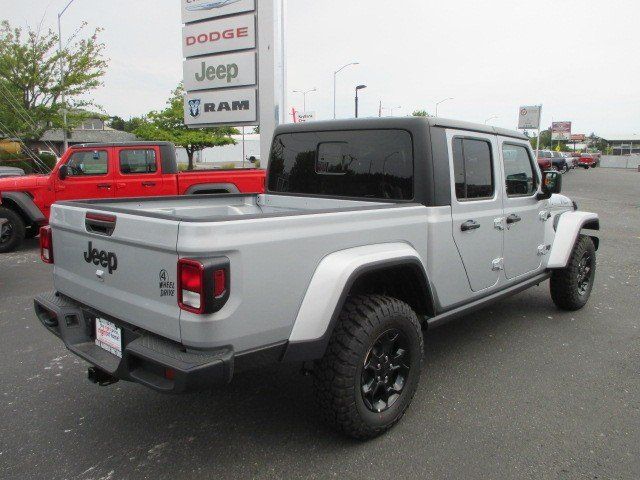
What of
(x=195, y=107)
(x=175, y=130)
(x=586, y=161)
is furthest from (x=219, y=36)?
(x=586, y=161)

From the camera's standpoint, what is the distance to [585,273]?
17.3 ft

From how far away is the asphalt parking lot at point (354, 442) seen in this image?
104 inches

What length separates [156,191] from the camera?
920 cm

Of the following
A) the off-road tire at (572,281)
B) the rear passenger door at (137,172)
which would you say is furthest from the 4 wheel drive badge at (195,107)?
the off-road tire at (572,281)

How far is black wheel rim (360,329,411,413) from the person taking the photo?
112 inches

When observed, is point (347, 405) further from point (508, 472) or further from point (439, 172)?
point (439, 172)

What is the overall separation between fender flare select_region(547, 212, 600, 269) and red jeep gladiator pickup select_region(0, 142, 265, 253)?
6.31 meters

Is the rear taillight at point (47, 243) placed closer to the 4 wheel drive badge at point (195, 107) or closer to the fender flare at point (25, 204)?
the fender flare at point (25, 204)

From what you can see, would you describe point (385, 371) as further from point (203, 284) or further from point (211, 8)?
point (211, 8)

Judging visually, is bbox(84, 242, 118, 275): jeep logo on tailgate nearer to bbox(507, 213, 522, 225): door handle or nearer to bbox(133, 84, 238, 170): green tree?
bbox(507, 213, 522, 225): door handle

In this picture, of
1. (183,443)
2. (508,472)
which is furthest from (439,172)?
(183,443)

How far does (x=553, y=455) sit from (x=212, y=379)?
1.90 meters

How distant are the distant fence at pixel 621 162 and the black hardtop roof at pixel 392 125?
68522 millimetres

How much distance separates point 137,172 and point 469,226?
7.22 meters
